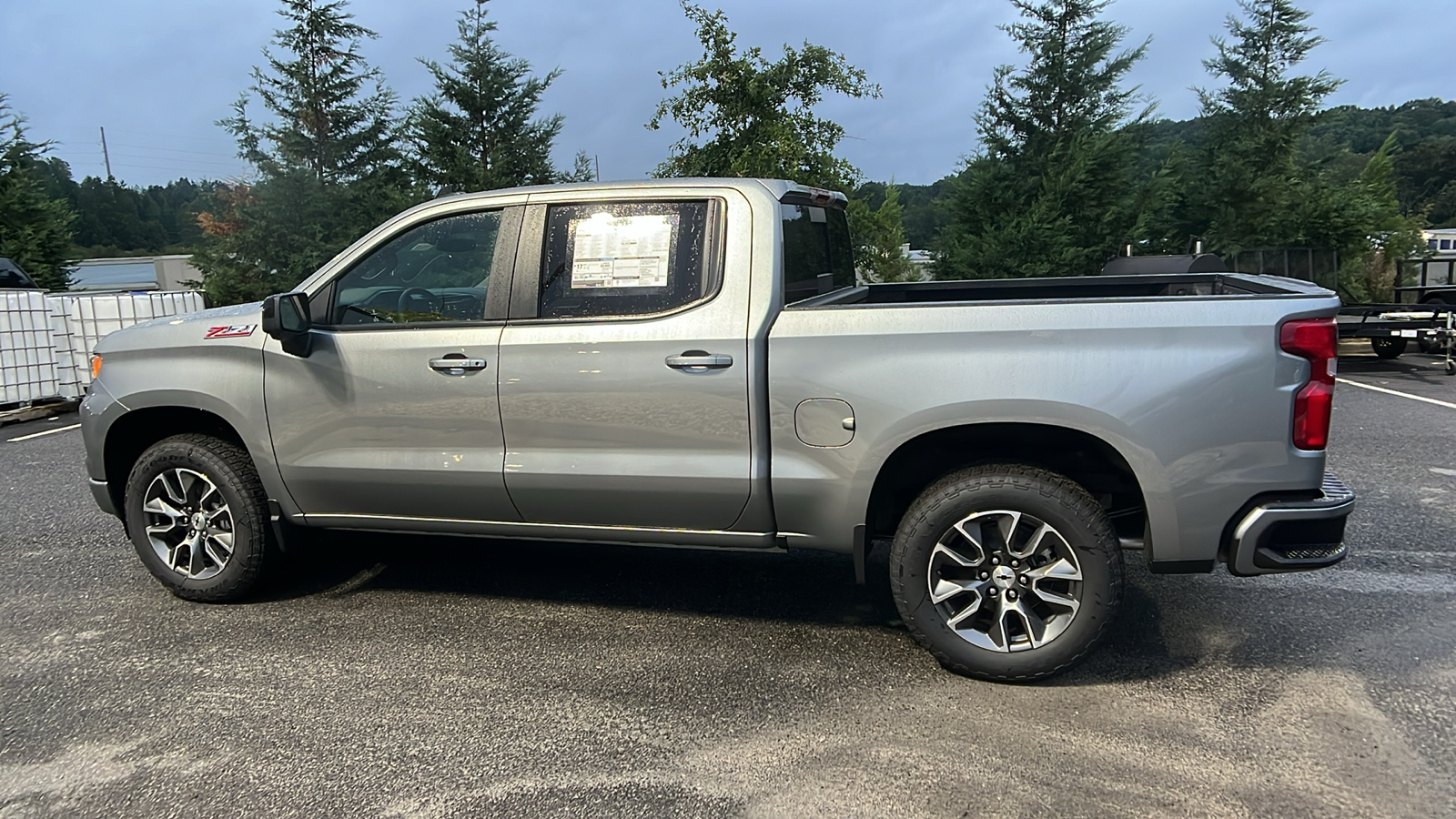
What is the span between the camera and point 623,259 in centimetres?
386

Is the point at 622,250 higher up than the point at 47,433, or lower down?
higher up

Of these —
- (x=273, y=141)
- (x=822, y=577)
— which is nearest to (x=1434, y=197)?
(x=273, y=141)

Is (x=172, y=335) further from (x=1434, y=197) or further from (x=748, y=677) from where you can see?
(x=1434, y=197)

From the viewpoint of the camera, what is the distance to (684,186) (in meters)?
3.85

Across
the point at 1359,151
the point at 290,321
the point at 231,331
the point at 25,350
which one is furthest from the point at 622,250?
the point at 1359,151

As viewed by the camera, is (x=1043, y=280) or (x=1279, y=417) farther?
(x=1043, y=280)

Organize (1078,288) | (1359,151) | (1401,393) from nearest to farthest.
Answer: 1. (1078,288)
2. (1401,393)
3. (1359,151)

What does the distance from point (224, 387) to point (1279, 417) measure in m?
4.30

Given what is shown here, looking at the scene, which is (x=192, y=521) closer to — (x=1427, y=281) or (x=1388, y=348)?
(x=1388, y=348)

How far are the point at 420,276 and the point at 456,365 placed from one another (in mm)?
528

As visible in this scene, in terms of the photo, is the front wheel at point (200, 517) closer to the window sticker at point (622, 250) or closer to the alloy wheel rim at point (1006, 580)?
the window sticker at point (622, 250)

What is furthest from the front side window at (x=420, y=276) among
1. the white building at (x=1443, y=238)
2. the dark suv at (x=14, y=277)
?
the white building at (x=1443, y=238)

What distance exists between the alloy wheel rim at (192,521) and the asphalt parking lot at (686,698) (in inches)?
9.1

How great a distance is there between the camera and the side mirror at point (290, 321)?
3.93 meters
